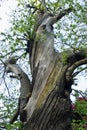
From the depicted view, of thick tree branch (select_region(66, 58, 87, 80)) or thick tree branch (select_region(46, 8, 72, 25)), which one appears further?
thick tree branch (select_region(46, 8, 72, 25))

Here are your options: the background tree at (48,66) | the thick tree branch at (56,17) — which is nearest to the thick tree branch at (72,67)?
the background tree at (48,66)

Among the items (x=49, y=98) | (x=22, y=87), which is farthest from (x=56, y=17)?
(x=49, y=98)

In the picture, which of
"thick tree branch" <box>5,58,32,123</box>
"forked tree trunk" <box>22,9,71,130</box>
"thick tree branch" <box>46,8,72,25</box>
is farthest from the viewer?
"thick tree branch" <box>46,8,72,25</box>

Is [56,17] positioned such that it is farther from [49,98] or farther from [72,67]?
[49,98]

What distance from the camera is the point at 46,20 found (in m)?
10.0

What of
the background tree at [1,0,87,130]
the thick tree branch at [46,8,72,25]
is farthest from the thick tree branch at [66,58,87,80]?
the thick tree branch at [46,8,72,25]

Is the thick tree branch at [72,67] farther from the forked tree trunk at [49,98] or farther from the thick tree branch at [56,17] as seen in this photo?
the thick tree branch at [56,17]

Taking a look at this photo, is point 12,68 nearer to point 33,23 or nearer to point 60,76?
point 33,23

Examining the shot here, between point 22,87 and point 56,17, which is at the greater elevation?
point 56,17

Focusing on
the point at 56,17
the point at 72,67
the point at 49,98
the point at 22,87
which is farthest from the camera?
the point at 56,17

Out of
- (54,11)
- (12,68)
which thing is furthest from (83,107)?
(54,11)

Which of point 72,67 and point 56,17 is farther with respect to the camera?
point 56,17

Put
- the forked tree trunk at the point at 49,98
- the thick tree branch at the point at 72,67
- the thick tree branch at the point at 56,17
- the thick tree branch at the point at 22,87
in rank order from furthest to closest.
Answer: the thick tree branch at the point at 56,17 → the thick tree branch at the point at 22,87 → the thick tree branch at the point at 72,67 → the forked tree trunk at the point at 49,98

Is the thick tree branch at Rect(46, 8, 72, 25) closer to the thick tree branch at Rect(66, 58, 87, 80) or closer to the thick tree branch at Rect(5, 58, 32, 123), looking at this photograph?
the thick tree branch at Rect(5, 58, 32, 123)
